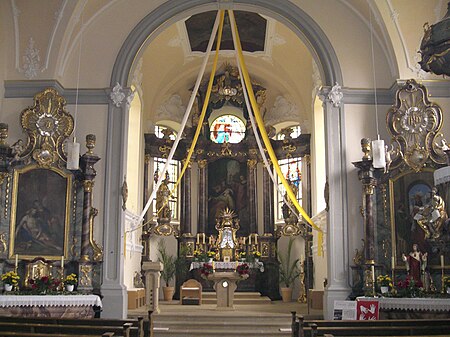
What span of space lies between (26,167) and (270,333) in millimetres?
6006

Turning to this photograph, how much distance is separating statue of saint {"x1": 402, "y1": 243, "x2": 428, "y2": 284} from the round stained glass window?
1053cm

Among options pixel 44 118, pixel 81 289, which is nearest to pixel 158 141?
pixel 44 118

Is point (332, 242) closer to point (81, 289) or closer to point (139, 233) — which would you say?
point (81, 289)

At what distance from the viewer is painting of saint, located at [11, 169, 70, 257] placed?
12.4 metres

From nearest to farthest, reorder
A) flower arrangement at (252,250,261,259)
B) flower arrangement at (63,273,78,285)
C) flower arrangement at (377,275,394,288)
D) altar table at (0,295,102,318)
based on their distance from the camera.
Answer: altar table at (0,295,102,318) < flower arrangement at (377,275,394,288) < flower arrangement at (63,273,78,285) < flower arrangement at (252,250,261,259)

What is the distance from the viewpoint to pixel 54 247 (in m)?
12.5

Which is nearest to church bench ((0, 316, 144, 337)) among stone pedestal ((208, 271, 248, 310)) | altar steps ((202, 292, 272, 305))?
stone pedestal ((208, 271, 248, 310))

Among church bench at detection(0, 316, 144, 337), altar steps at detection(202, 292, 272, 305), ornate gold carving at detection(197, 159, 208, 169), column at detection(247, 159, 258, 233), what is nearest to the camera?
church bench at detection(0, 316, 144, 337)

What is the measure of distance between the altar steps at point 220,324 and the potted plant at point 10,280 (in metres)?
2.81

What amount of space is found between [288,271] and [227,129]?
5.44 metres

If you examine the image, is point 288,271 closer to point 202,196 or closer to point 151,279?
point 202,196

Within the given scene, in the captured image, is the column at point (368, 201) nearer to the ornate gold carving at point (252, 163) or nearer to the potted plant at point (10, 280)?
the potted plant at point (10, 280)

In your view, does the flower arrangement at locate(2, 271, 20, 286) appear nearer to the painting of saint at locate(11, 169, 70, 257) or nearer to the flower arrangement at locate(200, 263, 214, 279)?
the painting of saint at locate(11, 169, 70, 257)

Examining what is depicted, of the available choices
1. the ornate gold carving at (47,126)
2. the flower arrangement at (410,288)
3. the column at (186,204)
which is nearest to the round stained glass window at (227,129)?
the column at (186,204)
